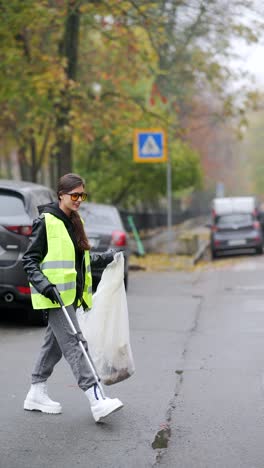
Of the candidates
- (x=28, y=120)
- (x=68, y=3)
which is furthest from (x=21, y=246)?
(x=28, y=120)

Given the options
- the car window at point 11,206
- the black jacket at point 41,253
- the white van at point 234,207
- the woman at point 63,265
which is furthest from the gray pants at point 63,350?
the white van at point 234,207

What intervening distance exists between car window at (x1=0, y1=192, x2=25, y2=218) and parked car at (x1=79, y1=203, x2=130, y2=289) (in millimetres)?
3712

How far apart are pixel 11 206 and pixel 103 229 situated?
4541 millimetres

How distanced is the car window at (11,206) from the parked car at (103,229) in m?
3.71

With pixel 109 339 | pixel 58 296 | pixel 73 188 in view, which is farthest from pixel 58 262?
pixel 109 339

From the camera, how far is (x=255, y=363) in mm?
8250

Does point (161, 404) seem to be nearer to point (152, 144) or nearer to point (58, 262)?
point (58, 262)

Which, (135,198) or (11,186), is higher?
(11,186)

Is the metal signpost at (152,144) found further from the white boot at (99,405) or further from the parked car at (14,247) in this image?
the white boot at (99,405)

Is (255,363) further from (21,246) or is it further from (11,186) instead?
(11,186)

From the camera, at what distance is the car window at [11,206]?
402 inches

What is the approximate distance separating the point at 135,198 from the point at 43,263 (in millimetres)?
24791

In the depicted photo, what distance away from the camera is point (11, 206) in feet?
33.7

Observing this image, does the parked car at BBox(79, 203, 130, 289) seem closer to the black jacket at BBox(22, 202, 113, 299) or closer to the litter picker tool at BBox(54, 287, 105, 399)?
the black jacket at BBox(22, 202, 113, 299)
